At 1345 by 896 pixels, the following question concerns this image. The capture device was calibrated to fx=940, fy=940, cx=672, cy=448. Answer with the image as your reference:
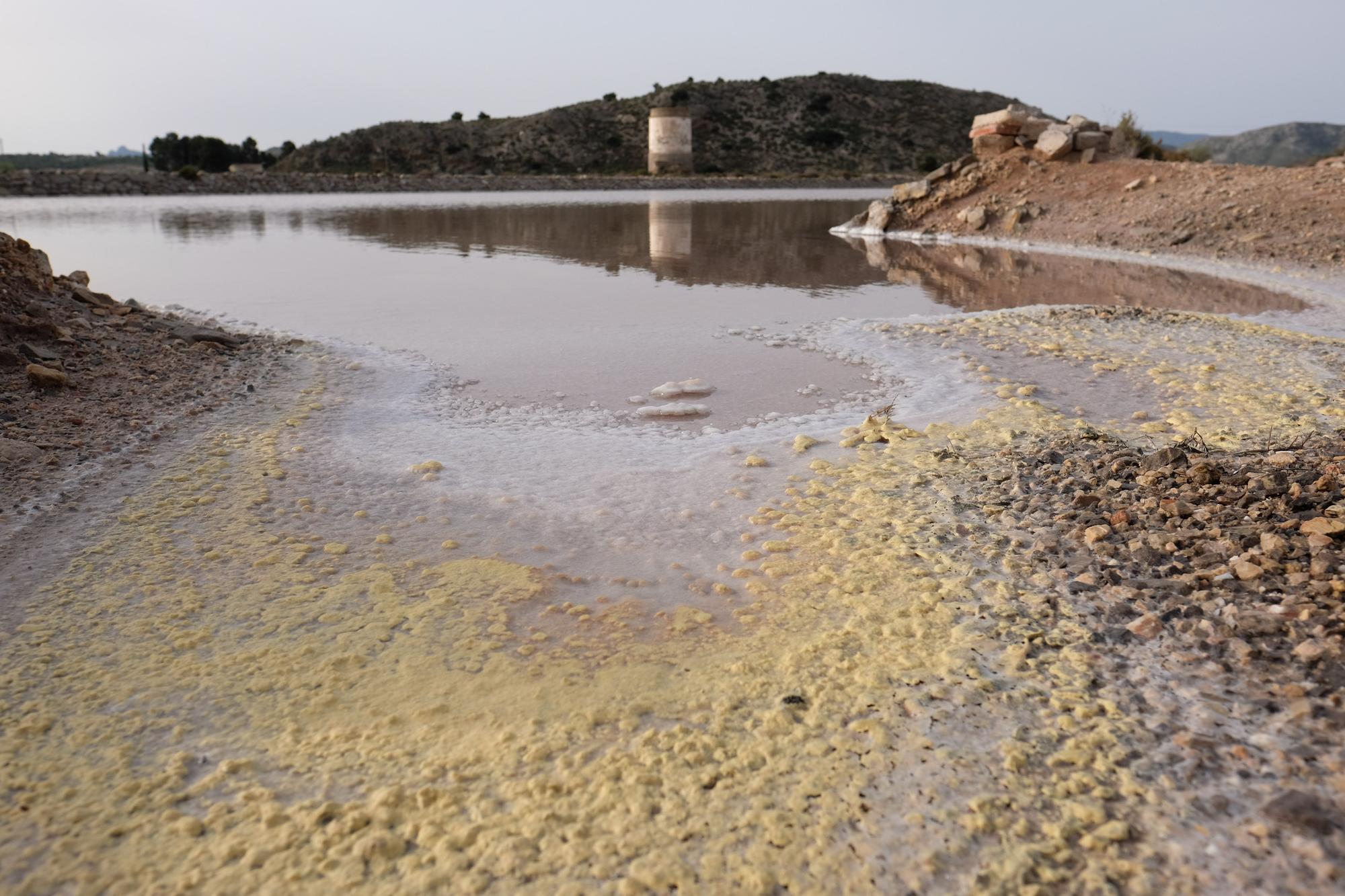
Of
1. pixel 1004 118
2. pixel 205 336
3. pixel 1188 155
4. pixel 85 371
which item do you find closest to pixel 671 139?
pixel 1188 155

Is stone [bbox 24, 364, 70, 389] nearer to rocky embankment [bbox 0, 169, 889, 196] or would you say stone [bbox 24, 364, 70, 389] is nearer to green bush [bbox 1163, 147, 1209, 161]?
green bush [bbox 1163, 147, 1209, 161]

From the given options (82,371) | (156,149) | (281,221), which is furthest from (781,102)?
(82,371)

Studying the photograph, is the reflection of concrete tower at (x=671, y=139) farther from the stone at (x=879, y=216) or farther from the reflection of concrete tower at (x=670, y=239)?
the stone at (x=879, y=216)

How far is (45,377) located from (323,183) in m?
37.0

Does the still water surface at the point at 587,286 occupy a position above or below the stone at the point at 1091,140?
below

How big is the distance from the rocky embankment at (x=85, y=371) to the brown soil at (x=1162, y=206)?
13.0m

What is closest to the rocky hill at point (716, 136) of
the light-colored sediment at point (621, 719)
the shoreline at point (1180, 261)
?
the shoreline at point (1180, 261)

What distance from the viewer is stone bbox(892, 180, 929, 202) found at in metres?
19.6

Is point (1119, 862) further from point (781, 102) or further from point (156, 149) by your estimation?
point (781, 102)

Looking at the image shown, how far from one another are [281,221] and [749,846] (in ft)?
74.2

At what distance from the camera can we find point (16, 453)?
4469 mm

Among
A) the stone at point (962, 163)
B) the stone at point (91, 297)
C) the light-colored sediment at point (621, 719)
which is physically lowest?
the light-colored sediment at point (621, 719)

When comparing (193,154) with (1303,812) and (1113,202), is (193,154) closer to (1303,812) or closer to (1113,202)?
(1113,202)

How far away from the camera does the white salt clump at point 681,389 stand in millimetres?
6094
